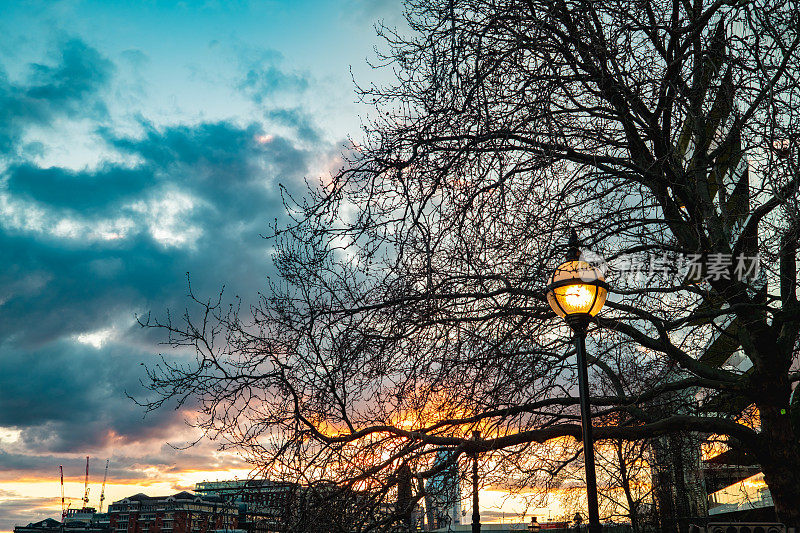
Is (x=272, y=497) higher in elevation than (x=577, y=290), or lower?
lower

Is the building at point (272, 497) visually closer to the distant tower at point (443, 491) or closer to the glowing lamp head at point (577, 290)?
the distant tower at point (443, 491)

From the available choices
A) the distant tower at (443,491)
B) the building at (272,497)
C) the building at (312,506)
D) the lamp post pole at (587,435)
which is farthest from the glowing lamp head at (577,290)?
the building at (272,497)

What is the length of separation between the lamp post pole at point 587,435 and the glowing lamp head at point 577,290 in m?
0.15

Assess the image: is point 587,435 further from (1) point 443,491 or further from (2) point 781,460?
(2) point 781,460

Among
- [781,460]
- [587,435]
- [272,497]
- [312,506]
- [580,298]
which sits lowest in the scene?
[312,506]

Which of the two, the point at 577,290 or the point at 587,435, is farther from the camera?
the point at 577,290

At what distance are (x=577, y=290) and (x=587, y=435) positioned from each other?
5.18ft

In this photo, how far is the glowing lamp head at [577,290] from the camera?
22.5ft

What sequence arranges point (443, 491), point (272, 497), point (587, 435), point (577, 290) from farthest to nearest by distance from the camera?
point (443, 491)
point (272, 497)
point (577, 290)
point (587, 435)

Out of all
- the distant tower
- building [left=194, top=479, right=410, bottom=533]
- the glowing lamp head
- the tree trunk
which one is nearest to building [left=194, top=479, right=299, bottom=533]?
building [left=194, top=479, right=410, bottom=533]

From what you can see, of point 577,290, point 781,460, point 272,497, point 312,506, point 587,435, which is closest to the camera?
point 587,435

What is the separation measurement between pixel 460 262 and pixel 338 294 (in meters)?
1.98

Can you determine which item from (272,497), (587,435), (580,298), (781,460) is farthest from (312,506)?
(781,460)

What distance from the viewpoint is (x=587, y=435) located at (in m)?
6.74
